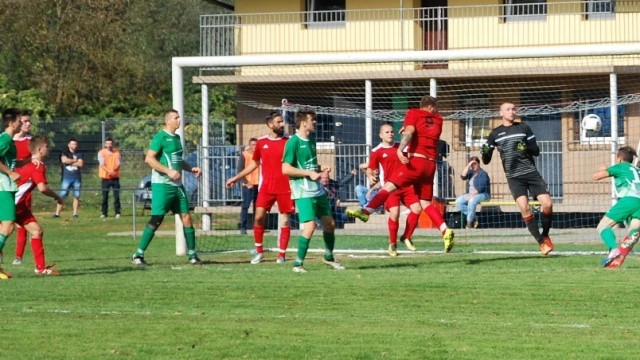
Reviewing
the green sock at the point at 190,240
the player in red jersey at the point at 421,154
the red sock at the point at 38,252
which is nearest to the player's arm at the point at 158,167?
the green sock at the point at 190,240

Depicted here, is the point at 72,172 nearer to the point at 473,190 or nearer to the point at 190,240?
the point at 473,190

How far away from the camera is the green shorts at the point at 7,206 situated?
16109mm

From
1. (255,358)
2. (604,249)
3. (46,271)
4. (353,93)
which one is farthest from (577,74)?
(255,358)

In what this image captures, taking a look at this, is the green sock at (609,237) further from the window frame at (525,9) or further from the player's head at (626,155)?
the window frame at (525,9)

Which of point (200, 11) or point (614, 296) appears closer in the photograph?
point (614, 296)

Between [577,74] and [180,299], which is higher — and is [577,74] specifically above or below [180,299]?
above

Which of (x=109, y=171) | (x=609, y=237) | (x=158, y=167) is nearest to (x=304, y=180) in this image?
(x=158, y=167)

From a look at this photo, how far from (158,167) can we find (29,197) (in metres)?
1.99

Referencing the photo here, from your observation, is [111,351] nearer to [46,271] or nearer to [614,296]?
[614,296]

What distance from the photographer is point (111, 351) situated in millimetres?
10656

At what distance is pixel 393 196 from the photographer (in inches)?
768

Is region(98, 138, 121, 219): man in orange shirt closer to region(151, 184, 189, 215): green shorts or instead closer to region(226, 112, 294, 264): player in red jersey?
region(226, 112, 294, 264): player in red jersey

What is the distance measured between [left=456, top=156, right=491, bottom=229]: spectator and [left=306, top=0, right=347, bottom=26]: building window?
35.6ft

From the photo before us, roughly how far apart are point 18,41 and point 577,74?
25978 mm
